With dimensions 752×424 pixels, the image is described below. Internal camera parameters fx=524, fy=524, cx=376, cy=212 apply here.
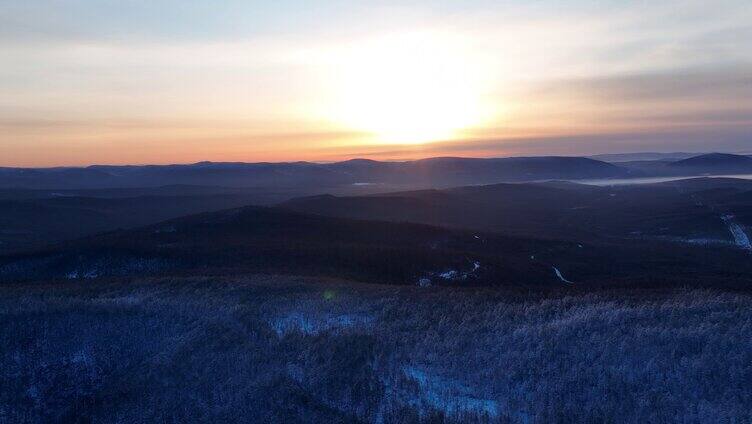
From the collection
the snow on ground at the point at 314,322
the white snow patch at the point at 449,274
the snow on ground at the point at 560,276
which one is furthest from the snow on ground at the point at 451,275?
the snow on ground at the point at 314,322

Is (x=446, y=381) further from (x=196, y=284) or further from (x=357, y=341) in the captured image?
(x=196, y=284)

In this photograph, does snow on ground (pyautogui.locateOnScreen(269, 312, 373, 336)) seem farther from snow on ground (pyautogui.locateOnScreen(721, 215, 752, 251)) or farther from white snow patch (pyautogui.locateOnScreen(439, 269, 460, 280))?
snow on ground (pyautogui.locateOnScreen(721, 215, 752, 251))

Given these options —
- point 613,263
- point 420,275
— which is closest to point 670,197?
point 613,263

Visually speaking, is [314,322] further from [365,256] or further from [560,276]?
[560,276]

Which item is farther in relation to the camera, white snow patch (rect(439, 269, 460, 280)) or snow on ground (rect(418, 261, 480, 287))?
white snow patch (rect(439, 269, 460, 280))

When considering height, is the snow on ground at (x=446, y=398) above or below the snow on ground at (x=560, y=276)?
above


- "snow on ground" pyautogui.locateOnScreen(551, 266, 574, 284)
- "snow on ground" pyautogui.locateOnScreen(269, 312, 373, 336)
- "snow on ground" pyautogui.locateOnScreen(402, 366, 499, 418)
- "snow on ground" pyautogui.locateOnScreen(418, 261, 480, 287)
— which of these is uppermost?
"snow on ground" pyautogui.locateOnScreen(269, 312, 373, 336)

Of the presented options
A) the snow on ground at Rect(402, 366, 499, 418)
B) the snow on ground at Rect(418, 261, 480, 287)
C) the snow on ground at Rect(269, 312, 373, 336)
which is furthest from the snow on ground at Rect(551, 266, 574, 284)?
the snow on ground at Rect(402, 366, 499, 418)

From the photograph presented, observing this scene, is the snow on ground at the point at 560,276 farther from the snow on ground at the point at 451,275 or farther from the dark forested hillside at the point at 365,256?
the snow on ground at the point at 451,275
